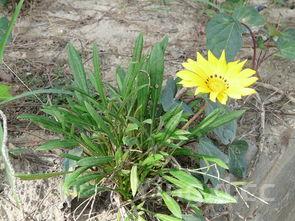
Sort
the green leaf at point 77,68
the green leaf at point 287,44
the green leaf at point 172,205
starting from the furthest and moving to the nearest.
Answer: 1. the green leaf at point 287,44
2. the green leaf at point 77,68
3. the green leaf at point 172,205

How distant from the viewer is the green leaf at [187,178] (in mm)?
1715

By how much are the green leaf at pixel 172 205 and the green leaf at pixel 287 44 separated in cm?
70

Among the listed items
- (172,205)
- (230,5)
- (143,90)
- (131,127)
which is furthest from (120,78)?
(230,5)

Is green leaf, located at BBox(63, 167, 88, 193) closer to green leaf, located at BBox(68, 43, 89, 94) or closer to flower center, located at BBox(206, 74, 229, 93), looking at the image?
green leaf, located at BBox(68, 43, 89, 94)

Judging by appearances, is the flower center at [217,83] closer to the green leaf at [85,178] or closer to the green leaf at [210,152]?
the green leaf at [210,152]

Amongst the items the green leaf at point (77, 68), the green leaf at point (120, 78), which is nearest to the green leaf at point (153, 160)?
the green leaf at point (120, 78)

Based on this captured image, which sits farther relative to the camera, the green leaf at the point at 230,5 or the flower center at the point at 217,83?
the green leaf at the point at 230,5

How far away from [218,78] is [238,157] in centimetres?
42

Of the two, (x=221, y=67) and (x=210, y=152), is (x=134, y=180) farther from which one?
(x=221, y=67)

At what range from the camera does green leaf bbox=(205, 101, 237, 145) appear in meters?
1.87

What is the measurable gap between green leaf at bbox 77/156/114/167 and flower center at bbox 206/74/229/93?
0.38 meters

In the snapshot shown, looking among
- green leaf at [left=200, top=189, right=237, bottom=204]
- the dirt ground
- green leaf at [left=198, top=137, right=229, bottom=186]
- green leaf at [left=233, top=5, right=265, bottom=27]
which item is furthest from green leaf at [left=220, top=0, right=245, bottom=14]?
green leaf at [left=200, top=189, right=237, bottom=204]

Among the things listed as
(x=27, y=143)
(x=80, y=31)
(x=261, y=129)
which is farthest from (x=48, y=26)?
(x=261, y=129)

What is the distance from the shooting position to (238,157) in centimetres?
202
